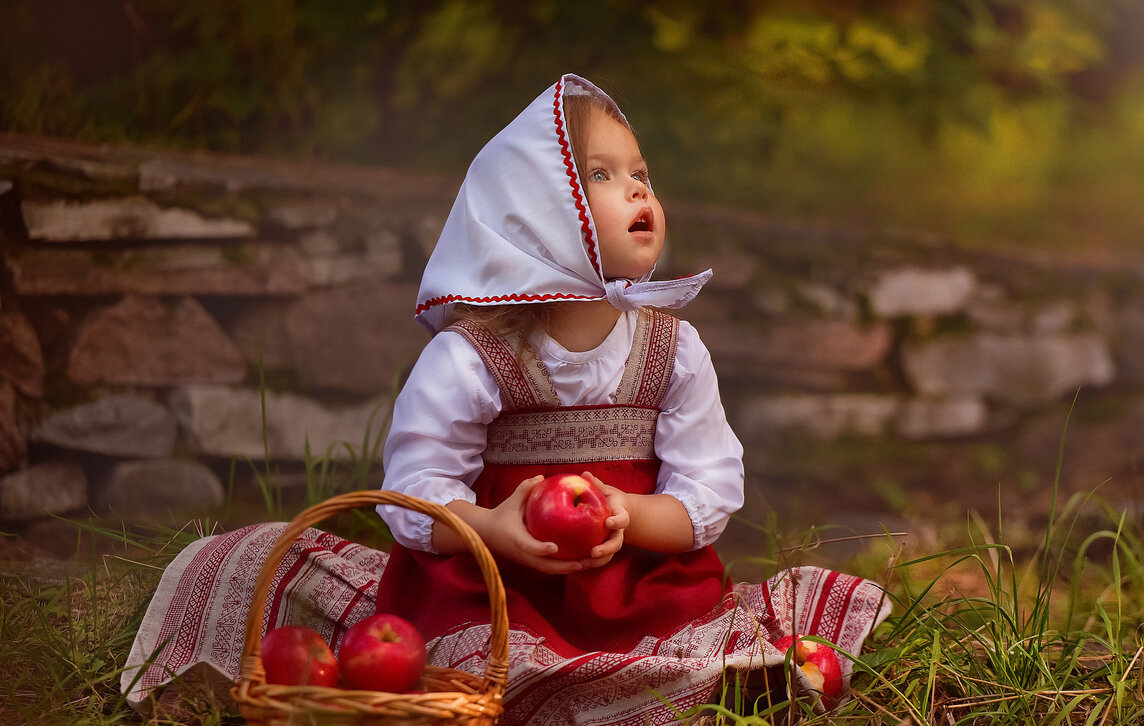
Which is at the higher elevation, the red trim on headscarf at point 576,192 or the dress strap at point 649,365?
the red trim on headscarf at point 576,192

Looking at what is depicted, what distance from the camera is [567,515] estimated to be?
1.50m

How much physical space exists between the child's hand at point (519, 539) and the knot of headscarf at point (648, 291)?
1.21 feet

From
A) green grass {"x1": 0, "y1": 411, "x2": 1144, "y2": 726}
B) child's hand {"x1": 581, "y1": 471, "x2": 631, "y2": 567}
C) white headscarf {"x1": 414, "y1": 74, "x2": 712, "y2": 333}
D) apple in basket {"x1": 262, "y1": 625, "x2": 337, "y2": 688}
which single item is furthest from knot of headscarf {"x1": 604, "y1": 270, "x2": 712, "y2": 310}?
apple in basket {"x1": 262, "y1": 625, "x2": 337, "y2": 688}

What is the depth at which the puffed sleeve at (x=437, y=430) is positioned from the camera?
1.70 meters

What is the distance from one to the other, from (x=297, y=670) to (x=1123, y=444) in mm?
3411

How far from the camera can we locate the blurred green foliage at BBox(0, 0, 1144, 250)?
3016 millimetres

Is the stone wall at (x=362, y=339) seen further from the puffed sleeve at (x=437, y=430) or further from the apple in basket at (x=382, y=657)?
the apple in basket at (x=382, y=657)

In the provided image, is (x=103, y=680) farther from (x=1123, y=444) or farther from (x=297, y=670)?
(x=1123, y=444)

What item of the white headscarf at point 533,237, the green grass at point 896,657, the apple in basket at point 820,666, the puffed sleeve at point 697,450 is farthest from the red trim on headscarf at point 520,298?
the apple in basket at point 820,666

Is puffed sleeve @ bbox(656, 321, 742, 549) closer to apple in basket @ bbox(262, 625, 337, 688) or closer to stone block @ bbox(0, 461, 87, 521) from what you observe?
apple in basket @ bbox(262, 625, 337, 688)

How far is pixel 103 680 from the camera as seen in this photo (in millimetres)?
1861

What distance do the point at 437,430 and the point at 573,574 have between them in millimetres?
355

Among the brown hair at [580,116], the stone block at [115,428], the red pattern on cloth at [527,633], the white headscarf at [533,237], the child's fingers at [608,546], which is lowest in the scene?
the red pattern on cloth at [527,633]

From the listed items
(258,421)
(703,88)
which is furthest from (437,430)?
(703,88)
